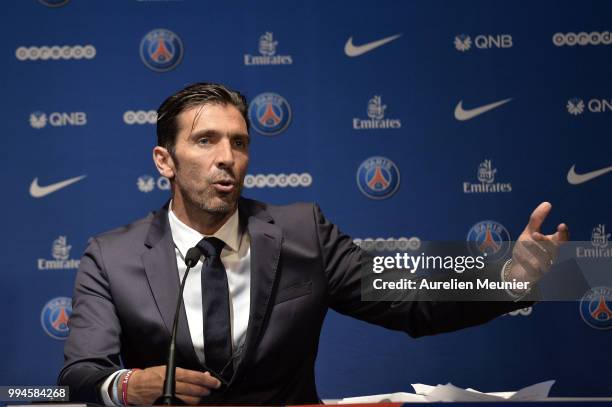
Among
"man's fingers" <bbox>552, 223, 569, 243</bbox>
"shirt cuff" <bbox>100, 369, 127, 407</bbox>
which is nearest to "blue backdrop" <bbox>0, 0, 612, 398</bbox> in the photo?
"man's fingers" <bbox>552, 223, 569, 243</bbox>

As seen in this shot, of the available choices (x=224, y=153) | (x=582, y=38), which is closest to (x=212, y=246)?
(x=224, y=153)

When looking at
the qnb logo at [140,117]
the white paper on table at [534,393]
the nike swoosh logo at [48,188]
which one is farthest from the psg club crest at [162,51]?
the white paper on table at [534,393]

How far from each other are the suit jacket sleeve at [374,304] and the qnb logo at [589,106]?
142 cm

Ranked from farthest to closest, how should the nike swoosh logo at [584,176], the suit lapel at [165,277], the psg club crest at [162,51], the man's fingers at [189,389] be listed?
the psg club crest at [162,51], the nike swoosh logo at [584,176], the suit lapel at [165,277], the man's fingers at [189,389]

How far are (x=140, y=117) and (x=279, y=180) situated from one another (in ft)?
2.25

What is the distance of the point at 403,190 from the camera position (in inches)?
128

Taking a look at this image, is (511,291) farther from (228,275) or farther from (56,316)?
(56,316)

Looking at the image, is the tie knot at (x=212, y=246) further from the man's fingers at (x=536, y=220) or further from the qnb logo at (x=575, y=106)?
the qnb logo at (x=575, y=106)

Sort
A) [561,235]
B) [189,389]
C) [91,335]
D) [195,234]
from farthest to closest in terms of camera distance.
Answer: [195,234] < [91,335] < [561,235] < [189,389]

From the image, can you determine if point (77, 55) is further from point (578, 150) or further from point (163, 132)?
point (578, 150)

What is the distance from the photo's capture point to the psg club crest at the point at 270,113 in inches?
130

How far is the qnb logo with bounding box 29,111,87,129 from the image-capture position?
3.32 metres

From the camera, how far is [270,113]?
3303 mm

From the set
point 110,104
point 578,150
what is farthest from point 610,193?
point 110,104
